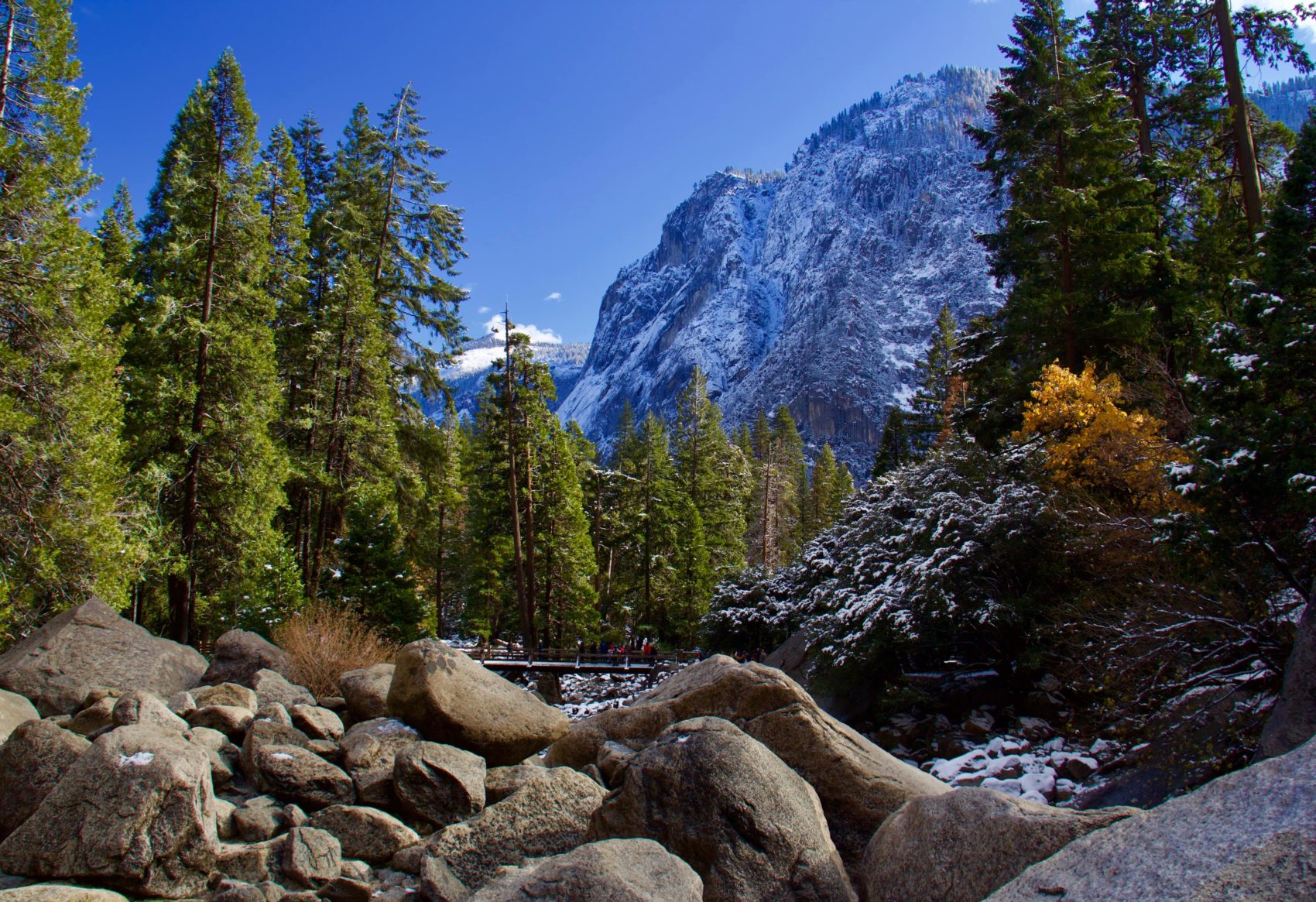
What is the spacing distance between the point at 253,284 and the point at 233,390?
2.82 metres

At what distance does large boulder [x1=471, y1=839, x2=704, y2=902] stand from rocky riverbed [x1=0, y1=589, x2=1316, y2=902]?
2 centimetres

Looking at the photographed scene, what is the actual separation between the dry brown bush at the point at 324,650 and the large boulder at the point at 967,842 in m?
9.37

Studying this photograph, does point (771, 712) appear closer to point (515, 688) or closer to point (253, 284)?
point (515, 688)

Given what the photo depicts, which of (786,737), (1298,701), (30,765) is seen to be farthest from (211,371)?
(1298,701)

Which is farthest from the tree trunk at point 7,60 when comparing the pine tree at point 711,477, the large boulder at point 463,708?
the pine tree at point 711,477

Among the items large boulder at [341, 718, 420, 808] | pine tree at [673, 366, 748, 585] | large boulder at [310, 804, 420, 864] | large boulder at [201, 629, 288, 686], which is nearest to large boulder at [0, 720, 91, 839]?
large boulder at [310, 804, 420, 864]

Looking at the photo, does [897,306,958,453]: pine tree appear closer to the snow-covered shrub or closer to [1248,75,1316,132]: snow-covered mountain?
the snow-covered shrub

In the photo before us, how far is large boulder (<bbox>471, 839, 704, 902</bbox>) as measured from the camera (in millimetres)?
4258

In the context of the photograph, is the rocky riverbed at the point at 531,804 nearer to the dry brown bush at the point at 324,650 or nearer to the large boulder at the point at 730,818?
the large boulder at the point at 730,818

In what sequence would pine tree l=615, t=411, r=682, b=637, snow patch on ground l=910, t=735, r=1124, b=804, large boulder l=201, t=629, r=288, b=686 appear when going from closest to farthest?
snow patch on ground l=910, t=735, r=1124, b=804
large boulder l=201, t=629, r=288, b=686
pine tree l=615, t=411, r=682, b=637

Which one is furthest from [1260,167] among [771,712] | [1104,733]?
[771,712]

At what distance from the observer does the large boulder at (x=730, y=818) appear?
5.32 meters

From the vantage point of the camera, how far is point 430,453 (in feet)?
80.7

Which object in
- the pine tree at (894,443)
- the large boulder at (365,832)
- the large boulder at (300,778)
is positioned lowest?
the large boulder at (365,832)
